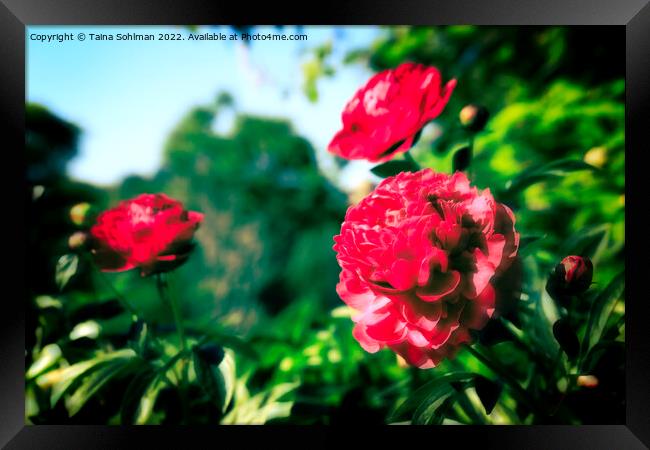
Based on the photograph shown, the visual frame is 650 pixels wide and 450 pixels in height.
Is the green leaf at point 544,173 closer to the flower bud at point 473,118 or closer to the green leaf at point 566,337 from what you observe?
the flower bud at point 473,118

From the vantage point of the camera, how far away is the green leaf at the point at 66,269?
119 centimetres

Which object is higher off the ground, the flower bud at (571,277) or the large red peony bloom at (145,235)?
the large red peony bloom at (145,235)

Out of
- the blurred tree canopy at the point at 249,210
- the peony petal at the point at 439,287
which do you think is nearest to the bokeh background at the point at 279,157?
the blurred tree canopy at the point at 249,210

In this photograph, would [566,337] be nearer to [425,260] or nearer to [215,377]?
[425,260]

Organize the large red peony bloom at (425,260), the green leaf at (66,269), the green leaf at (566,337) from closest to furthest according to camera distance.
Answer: the large red peony bloom at (425,260) → the green leaf at (566,337) → the green leaf at (66,269)

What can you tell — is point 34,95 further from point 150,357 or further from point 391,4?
point 391,4

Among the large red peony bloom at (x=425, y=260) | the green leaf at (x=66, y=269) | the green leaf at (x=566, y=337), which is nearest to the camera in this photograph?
the large red peony bloom at (x=425, y=260)

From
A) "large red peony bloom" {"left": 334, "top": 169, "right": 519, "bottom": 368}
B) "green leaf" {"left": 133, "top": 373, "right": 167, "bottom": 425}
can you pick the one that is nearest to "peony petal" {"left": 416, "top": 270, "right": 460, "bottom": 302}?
"large red peony bloom" {"left": 334, "top": 169, "right": 519, "bottom": 368}

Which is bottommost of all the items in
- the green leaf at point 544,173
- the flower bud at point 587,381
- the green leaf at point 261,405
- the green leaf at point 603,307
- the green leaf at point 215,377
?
the green leaf at point 261,405

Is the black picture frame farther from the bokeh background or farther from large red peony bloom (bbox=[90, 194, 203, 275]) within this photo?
large red peony bloom (bbox=[90, 194, 203, 275])

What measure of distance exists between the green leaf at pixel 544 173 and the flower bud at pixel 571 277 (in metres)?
0.20

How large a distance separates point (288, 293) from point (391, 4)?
0.77 metres

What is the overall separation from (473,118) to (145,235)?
32.3 inches

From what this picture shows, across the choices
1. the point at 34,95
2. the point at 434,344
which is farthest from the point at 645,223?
the point at 34,95
